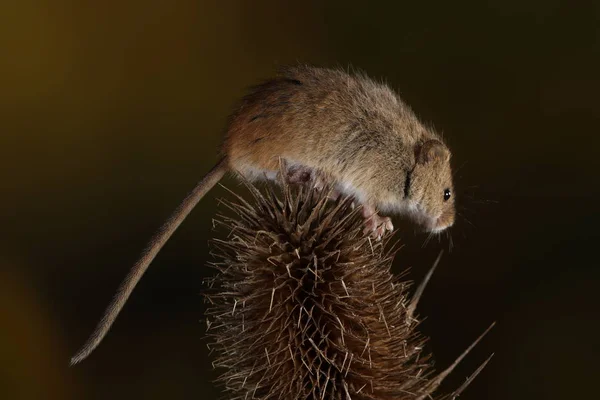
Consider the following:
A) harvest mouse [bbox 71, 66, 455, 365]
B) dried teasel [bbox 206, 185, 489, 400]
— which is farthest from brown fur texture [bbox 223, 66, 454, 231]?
dried teasel [bbox 206, 185, 489, 400]

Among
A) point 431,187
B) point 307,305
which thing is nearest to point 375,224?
point 431,187

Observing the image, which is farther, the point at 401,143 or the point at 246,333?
the point at 401,143

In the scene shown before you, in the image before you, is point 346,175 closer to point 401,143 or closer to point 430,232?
point 401,143

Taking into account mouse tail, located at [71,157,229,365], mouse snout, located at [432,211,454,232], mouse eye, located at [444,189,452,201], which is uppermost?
mouse tail, located at [71,157,229,365]

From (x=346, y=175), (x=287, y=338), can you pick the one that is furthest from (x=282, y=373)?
(x=346, y=175)

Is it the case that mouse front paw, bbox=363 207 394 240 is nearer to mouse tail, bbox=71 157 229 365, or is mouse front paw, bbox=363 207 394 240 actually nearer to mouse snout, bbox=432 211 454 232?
mouse snout, bbox=432 211 454 232

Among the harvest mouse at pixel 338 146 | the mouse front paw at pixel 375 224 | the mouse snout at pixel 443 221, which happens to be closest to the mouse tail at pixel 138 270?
the harvest mouse at pixel 338 146

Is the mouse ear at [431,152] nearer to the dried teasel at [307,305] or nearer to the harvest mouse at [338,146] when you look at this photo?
the harvest mouse at [338,146]
